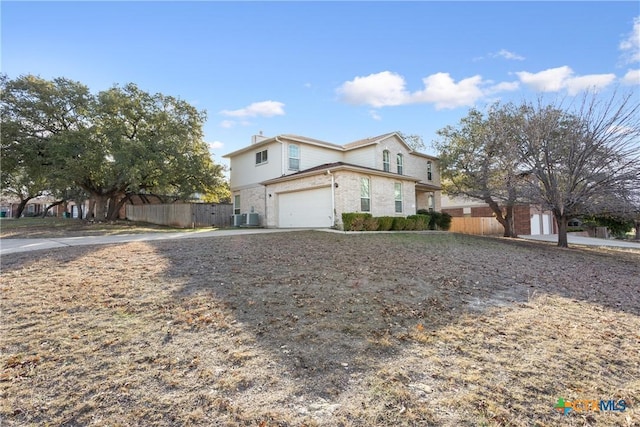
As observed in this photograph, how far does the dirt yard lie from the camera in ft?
8.84

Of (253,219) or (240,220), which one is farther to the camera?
(240,220)

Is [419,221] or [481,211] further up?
[481,211]

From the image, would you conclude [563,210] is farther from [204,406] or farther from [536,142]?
[204,406]

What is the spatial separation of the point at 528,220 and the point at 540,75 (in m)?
17.3

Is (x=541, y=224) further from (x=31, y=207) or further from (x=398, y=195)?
(x=31, y=207)

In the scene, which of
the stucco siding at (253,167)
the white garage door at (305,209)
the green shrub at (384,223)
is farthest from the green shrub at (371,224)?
the stucco siding at (253,167)

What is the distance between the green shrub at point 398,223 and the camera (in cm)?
1725

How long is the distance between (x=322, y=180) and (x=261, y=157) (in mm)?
6212

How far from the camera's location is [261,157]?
21.4m

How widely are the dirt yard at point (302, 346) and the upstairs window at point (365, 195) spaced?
1015 centimetres

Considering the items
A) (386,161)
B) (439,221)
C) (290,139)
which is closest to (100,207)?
(290,139)

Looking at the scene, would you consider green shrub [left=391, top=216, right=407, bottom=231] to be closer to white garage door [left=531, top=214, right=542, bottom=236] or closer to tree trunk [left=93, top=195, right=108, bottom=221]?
white garage door [left=531, top=214, right=542, bottom=236]

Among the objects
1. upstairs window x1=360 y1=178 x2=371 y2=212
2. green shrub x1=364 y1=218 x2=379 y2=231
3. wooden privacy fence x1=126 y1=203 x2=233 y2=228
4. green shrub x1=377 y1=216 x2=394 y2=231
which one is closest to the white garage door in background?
green shrub x1=377 y1=216 x2=394 y2=231

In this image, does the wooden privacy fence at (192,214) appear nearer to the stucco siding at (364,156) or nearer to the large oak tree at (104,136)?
the large oak tree at (104,136)
